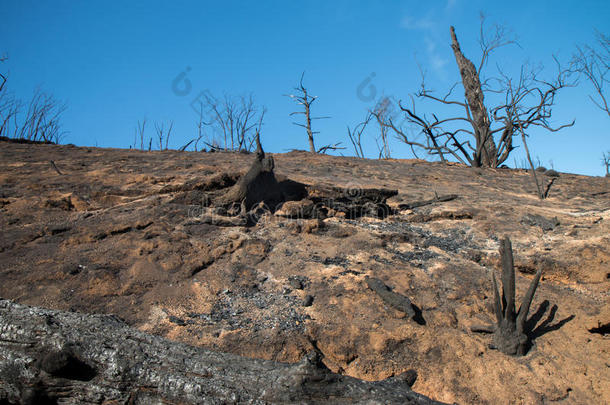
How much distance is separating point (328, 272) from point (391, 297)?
73 centimetres

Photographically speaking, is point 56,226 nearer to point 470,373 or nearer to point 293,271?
point 293,271

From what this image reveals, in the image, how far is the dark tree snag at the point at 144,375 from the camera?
215cm

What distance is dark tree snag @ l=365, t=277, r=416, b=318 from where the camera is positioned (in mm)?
3488

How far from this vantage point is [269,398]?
211 centimetres

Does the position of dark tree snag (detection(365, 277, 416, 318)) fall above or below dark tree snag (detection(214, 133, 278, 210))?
below

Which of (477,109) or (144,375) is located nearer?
(144,375)

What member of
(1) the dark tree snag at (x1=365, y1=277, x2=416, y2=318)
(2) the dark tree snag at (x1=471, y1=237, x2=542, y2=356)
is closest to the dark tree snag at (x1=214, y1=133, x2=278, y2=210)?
(1) the dark tree snag at (x1=365, y1=277, x2=416, y2=318)

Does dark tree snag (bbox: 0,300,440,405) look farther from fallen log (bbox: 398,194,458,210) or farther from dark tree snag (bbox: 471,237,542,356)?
fallen log (bbox: 398,194,458,210)

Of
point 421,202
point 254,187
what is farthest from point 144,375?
point 421,202

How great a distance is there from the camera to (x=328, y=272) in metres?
4.04

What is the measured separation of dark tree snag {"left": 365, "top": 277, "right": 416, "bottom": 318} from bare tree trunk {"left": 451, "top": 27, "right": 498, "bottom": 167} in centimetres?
966

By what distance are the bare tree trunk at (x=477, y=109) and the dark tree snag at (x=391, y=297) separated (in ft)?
31.7

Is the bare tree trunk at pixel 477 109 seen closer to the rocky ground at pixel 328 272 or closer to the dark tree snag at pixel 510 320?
the rocky ground at pixel 328 272

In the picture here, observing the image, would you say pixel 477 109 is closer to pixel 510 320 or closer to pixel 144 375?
pixel 510 320
